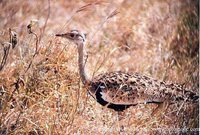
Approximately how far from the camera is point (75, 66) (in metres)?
3.45

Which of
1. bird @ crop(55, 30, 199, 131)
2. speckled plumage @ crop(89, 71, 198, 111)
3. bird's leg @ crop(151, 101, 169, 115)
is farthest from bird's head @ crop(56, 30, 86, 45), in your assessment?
bird's leg @ crop(151, 101, 169, 115)

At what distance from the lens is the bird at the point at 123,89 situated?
3.17 meters

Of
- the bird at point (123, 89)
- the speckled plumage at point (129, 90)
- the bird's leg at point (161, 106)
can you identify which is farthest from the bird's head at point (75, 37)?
the bird's leg at point (161, 106)

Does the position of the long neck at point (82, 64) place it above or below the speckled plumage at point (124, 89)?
above

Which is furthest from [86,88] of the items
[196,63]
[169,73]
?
[196,63]

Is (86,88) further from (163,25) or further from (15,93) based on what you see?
(163,25)

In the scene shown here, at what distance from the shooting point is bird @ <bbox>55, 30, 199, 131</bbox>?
10.4 feet

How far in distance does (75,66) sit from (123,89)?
376 millimetres

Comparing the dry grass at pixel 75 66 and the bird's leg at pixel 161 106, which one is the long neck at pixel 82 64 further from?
the bird's leg at pixel 161 106

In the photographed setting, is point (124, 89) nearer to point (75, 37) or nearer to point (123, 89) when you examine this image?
point (123, 89)

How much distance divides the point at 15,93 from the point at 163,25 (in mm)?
1701

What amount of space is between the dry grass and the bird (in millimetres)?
57

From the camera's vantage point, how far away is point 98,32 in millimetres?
4438

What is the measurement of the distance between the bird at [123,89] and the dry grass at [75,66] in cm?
6
